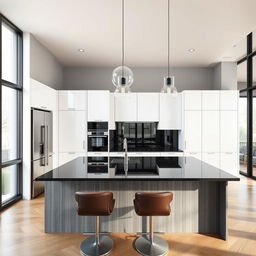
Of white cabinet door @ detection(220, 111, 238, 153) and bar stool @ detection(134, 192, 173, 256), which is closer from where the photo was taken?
bar stool @ detection(134, 192, 173, 256)

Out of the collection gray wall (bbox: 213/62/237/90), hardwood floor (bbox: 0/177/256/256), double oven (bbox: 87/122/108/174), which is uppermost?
gray wall (bbox: 213/62/237/90)

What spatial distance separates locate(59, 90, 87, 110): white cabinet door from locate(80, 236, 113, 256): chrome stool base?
124 inches

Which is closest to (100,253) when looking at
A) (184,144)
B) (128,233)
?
(128,233)

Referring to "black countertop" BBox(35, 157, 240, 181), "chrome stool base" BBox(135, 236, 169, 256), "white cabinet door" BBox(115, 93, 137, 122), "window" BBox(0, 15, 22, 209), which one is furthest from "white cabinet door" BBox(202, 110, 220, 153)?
"window" BBox(0, 15, 22, 209)

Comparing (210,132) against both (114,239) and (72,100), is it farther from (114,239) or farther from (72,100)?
(114,239)

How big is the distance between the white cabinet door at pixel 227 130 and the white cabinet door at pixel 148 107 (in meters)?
1.57

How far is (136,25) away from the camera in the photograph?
3.62 metres

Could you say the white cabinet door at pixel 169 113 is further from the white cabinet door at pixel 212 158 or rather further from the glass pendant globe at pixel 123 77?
the glass pendant globe at pixel 123 77

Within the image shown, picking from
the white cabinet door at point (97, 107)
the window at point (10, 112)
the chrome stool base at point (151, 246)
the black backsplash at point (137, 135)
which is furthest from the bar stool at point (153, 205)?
the black backsplash at point (137, 135)

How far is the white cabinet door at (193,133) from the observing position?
5148 millimetres

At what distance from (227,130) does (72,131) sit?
3673 mm

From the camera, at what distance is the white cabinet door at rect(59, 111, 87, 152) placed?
16.6ft

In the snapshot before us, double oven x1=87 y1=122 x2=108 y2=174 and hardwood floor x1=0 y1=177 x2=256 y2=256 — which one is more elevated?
double oven x1=87 y1=122 x2=108 y2=174

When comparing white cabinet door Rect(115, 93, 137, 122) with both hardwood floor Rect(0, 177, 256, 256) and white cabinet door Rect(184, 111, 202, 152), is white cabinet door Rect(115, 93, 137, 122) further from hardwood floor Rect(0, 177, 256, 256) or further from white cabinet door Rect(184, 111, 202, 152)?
hardwood floor Rect(0, 177, 256, 256)
